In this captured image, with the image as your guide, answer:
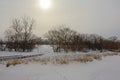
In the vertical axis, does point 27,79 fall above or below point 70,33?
below

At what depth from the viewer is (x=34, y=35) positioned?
58000 mm

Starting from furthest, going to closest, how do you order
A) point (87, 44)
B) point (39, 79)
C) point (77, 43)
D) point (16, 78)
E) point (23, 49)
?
point (87, 44), point (77, 43), point (23, 49), point (16, 78), point (39, 79)

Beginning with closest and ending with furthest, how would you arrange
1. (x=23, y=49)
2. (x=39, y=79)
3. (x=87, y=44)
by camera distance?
1. (x=39, y=79)
2. (x=23, y=49)
3. (x=87, y=44)

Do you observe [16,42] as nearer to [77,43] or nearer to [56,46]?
[56,46]

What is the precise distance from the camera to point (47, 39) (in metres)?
59.7

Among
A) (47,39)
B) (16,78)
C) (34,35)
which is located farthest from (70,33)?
(16,78)

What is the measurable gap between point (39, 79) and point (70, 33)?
53.3 meters

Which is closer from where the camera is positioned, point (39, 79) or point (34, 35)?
point (39, 79)

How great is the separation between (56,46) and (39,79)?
1919 inches

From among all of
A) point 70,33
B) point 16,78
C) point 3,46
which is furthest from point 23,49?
point 16,78

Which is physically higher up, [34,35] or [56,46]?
[34,35]

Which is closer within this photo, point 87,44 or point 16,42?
point 16,42

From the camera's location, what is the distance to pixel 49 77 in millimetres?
7551

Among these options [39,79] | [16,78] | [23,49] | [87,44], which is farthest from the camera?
[87,44]
